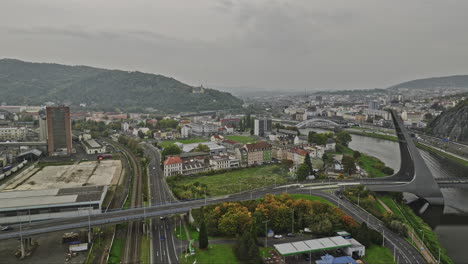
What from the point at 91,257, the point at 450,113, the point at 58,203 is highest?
the point at 450,113

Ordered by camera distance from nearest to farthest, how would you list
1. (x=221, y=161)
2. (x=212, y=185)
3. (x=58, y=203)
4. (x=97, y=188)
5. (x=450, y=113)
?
(x=58, y=203), (x=97, y=188), (x=212, y=185), (x=221, y=161), (x=450, y=113)

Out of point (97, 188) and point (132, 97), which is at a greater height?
point (132, 97)

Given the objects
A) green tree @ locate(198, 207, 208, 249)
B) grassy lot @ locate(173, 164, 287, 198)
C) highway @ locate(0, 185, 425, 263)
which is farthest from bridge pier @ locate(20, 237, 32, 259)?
grassy lot @ locate(173, 164, 287, 198)

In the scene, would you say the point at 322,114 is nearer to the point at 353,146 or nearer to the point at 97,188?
the point at 353,146

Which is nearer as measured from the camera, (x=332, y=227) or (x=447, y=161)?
(x=332, y=227)

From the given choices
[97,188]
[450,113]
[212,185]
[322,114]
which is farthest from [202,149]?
[322,114]

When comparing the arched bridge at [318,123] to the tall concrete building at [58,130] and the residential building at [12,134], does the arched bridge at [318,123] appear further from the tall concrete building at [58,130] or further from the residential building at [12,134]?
the residential building at [12,134]

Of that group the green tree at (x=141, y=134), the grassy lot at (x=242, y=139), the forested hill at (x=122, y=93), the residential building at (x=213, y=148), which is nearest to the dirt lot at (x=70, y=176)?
the residential building at (x=213, y=148)
